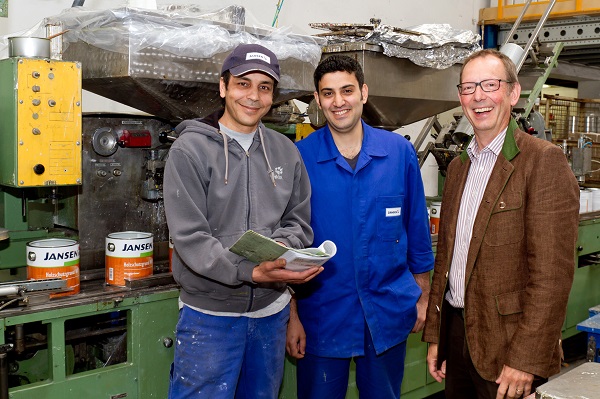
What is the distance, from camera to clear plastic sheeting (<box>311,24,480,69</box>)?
7.87 feet

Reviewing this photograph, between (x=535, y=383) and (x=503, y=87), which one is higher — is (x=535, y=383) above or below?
below

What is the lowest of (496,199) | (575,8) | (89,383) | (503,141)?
(89,383)

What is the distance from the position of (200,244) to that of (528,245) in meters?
0.78

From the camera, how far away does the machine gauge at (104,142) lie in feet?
6.83

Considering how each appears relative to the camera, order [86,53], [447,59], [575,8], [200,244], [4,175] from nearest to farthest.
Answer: [200,244]
[4,175]
[86,53]
[447,59]
[575,8]

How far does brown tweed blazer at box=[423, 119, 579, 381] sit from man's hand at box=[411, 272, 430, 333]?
366 millimetres

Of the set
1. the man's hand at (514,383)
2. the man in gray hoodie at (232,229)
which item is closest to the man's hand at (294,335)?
the man in gray hoodie at (232,229)

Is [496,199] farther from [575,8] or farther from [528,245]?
[575,8]

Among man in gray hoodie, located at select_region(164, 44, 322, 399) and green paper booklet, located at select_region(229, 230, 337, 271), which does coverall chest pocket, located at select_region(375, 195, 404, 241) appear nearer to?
man in gray hoodie, located at select_region(164, 44, 322, 399)

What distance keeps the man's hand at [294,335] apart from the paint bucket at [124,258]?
0.50m

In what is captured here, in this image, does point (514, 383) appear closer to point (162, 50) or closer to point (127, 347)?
point (127, 347)

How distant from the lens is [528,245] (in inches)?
58.5

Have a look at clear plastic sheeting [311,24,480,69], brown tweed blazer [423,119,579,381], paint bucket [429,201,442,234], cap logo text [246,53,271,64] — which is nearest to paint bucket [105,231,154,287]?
cap logo text [246,53,271,64]

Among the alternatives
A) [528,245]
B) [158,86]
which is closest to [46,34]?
[158,86]
